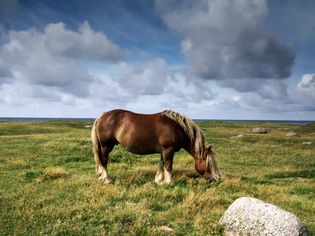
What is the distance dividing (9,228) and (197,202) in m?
5.53

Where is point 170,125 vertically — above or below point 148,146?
above

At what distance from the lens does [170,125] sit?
13.3m

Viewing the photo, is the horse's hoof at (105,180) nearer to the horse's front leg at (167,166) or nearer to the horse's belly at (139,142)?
the horse's belly at (139,142)

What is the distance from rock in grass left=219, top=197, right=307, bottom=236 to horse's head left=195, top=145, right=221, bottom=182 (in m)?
4.44

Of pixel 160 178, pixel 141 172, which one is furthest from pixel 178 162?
pixel 160 178

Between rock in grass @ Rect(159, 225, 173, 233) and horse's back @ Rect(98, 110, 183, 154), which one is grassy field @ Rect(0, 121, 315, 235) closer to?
rock in grass @ Rect(159, 225, 173, 233)

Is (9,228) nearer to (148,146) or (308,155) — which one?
(148,146)

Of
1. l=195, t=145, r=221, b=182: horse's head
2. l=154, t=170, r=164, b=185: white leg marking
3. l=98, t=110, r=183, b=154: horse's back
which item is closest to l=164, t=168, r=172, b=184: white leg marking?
l=154, t=170, r=164, b=185: white leg marking

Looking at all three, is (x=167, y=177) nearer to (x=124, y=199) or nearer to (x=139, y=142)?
Result: (x=139, y=142)

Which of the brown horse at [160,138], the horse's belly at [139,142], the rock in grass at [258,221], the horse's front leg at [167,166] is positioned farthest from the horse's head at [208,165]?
the rock in grass at [258,221]

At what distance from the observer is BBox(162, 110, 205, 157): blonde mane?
1332cm

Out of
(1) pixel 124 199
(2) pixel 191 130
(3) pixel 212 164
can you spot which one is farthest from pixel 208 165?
(1) pixel 124 199

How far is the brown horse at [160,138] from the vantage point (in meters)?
13.3

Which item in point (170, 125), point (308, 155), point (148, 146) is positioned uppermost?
point (170, 125)
